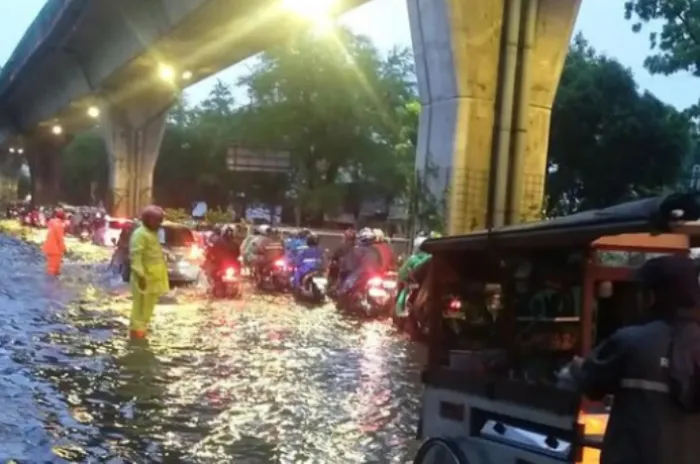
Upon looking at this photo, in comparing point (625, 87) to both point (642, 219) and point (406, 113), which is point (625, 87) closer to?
point (406, 113)

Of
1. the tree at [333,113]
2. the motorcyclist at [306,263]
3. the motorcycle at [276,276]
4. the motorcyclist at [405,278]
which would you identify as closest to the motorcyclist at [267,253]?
the motorcycle at [276,276]

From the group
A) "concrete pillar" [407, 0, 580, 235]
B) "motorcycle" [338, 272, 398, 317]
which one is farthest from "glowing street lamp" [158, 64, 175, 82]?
"concrete pillar" [407, 0, 580, 235]

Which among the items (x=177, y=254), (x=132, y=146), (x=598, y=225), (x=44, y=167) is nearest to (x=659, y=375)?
(x=598, y=225)

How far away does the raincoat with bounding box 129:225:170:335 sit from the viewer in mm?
13984

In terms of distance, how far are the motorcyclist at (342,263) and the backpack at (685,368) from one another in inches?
631

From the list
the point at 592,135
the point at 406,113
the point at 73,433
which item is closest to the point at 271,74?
the point at 406,113

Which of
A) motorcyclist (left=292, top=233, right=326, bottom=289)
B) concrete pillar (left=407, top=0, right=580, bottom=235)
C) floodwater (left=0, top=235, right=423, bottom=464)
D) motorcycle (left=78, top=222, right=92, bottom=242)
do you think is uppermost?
concrete pillar (left=407, top=0, right=580, bottom=235)

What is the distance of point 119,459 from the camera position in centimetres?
808

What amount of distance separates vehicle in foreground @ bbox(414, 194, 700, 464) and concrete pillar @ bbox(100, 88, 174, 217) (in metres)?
42.2

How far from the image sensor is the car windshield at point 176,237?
25.9 meters

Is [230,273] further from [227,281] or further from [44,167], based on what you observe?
[44,167]

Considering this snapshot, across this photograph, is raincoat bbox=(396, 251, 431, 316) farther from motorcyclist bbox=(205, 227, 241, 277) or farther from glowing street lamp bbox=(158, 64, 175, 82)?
glowing street lamp bbox=(158, 64, 175, 82)

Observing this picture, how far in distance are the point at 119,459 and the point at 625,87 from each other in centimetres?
3183

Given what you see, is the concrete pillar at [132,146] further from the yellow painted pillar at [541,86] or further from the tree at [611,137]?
the yellow painted pillar at [541,86]
